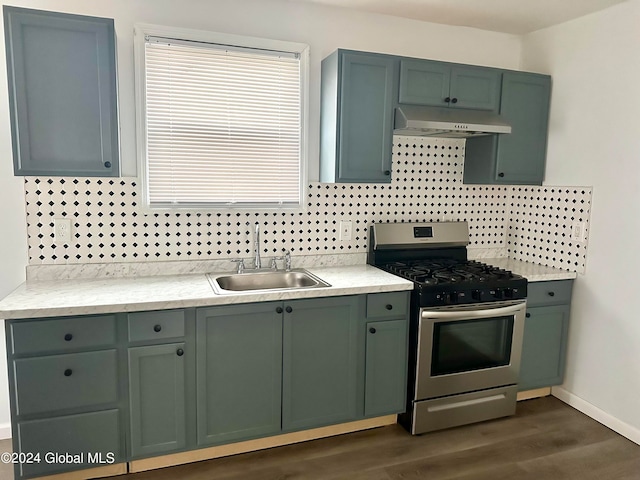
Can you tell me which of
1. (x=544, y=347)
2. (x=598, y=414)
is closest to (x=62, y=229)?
(x=544, y=347)

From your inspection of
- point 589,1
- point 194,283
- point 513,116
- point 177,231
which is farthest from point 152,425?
point 589,1

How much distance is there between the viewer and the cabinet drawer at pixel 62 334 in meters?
2.02

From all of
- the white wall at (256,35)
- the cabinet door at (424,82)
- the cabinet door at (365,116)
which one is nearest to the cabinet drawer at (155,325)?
the white wall at (256,35)

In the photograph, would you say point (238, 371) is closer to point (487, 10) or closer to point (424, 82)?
point (424, 82)

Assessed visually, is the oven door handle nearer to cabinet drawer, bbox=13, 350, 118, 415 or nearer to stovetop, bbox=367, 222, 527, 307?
stovetop, bbox=367, 222, 527, 307

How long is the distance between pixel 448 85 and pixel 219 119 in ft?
4.77

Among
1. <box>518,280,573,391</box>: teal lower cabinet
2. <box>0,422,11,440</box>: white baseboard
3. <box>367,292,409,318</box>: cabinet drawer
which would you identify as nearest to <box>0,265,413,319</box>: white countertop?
<box>367,292,409,318</box>: cabinet drawer

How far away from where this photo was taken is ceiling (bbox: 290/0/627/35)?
277 cm

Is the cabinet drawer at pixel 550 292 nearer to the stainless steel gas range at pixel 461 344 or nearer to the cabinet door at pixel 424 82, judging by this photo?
the stainless steel gas range at pixel 461 344

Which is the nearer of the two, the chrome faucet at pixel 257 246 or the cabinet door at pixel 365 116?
the cabinet door at pixel 365 116

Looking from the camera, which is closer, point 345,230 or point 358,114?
point 358,114

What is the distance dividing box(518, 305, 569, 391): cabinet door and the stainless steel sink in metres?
1.50

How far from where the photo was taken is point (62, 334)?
2.08 metres

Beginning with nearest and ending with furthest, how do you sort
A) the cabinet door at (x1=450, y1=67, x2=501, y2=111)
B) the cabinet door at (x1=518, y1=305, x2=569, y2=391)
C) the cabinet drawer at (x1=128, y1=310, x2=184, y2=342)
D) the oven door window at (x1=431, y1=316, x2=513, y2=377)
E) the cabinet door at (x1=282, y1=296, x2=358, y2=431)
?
the cabinet drawer at (x1=128, y1=310, x2=184, y2=342), the cabinet door at (x1=282, y1=296, x2=358, y2=431), the oven door window at (x1=431, y1=316, x2=513, y2=377), the cabinet door at (x1=450, y1=67, x2=501, y2=111), the cabinet door at (x1=518, y1=305, x2=569, y2=391)
